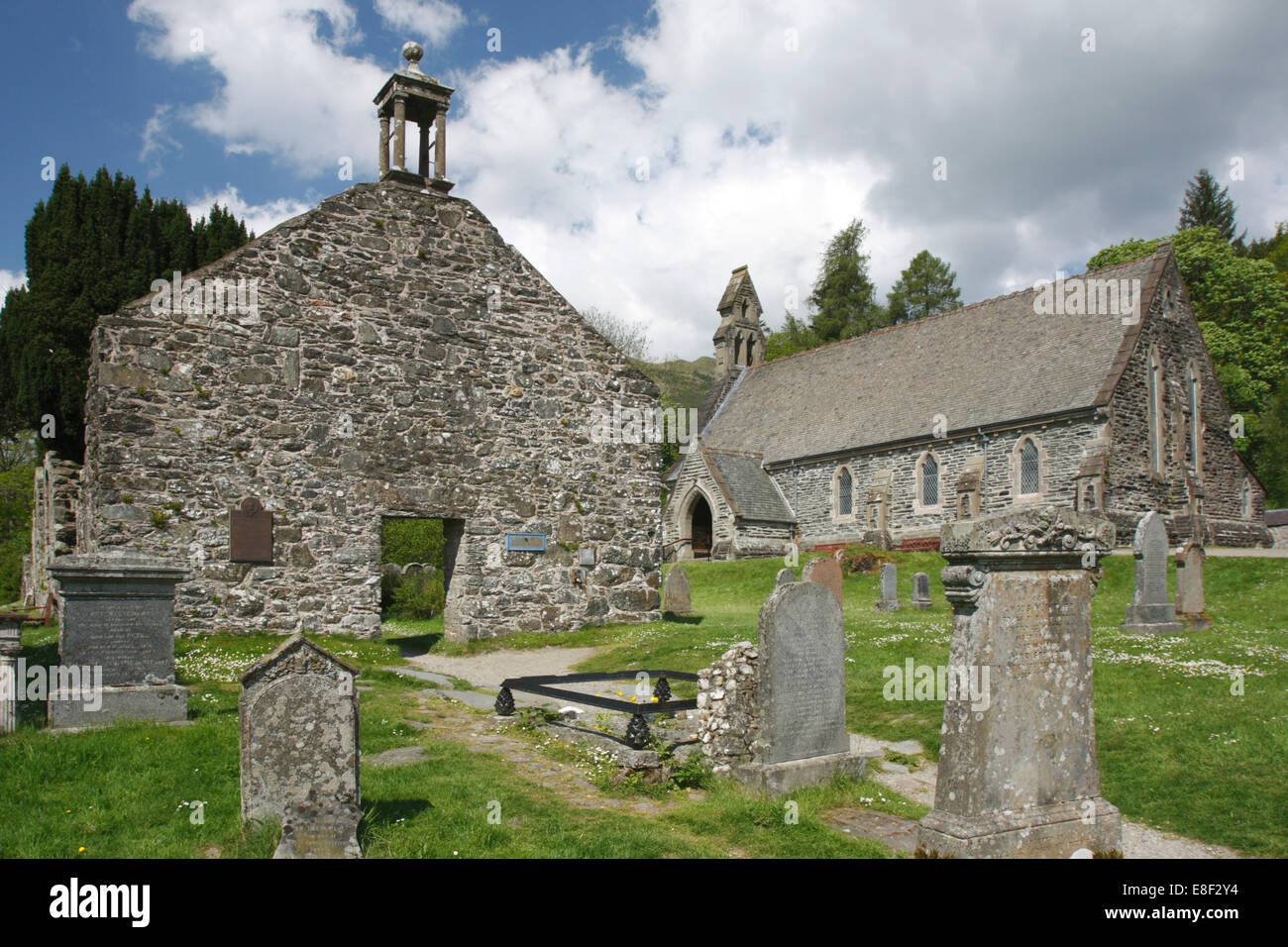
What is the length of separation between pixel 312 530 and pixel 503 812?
9.58 metres

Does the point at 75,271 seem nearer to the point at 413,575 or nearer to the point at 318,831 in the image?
the point at 413,575

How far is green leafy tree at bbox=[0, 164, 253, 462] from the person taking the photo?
71.6 ft

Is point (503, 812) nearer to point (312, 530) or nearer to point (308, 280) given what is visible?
point (312, 530)

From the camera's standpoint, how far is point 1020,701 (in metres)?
5.09

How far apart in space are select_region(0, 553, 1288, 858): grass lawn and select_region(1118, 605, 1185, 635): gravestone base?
152 centimetres

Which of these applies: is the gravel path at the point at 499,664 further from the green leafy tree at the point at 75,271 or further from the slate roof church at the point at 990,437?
the slate roof church at the point at 990,437

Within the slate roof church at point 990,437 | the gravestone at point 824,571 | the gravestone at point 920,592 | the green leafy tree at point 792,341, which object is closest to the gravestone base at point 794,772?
the gravestone at point 824,571

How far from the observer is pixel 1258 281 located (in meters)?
41.7

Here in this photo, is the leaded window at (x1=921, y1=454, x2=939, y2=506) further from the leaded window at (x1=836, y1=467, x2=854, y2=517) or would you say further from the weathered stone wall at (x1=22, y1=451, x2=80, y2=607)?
the weathered stone wall at (x1=22, y1=451, x2=80, y2=607)

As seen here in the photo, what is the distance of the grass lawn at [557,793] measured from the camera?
5516mm

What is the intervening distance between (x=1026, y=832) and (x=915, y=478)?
92.4ft

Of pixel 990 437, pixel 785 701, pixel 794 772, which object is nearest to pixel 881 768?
pixel 794 772

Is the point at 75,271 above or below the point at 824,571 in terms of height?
above
